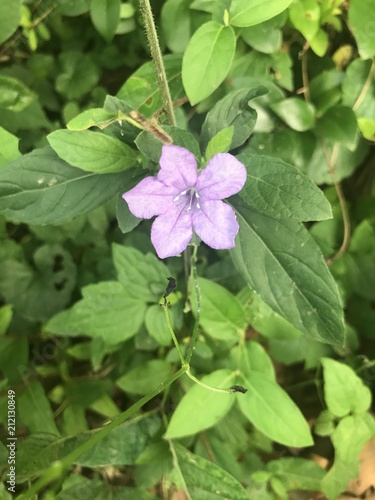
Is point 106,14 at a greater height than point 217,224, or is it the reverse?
point 106,14

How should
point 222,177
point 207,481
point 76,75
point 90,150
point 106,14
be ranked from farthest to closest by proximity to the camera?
point 76,75 → point 106,14 → point 207,481 → point 90,150 → point 222,177

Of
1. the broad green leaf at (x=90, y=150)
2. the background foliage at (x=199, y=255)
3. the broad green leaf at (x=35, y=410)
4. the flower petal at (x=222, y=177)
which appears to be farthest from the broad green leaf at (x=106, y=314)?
the flower petal at (x=222, y=177)

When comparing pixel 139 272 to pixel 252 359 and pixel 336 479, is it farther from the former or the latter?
pixel 336 479

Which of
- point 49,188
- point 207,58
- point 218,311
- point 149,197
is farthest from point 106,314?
point 207,58

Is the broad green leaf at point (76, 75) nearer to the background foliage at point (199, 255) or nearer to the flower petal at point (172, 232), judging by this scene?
the background foliage at point (199, 255)

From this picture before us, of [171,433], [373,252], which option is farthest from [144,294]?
[373,252]

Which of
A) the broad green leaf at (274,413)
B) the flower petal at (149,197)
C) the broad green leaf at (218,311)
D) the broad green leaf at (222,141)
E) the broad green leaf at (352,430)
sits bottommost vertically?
the broad green leaf at (352,430)

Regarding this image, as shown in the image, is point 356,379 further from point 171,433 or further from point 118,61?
point 118,61

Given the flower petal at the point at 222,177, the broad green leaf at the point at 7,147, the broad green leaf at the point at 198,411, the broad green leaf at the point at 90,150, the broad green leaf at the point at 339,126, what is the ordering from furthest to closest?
the broad green leaf at the point at 339,126, the broad green leaf at the point at 198,411, the broad green leaf at the point at 7,147, the broad green leaf at the point at 90,150, the flower petal at the point at 222,177

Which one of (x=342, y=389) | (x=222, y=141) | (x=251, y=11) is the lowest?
(x=342, y=389)
